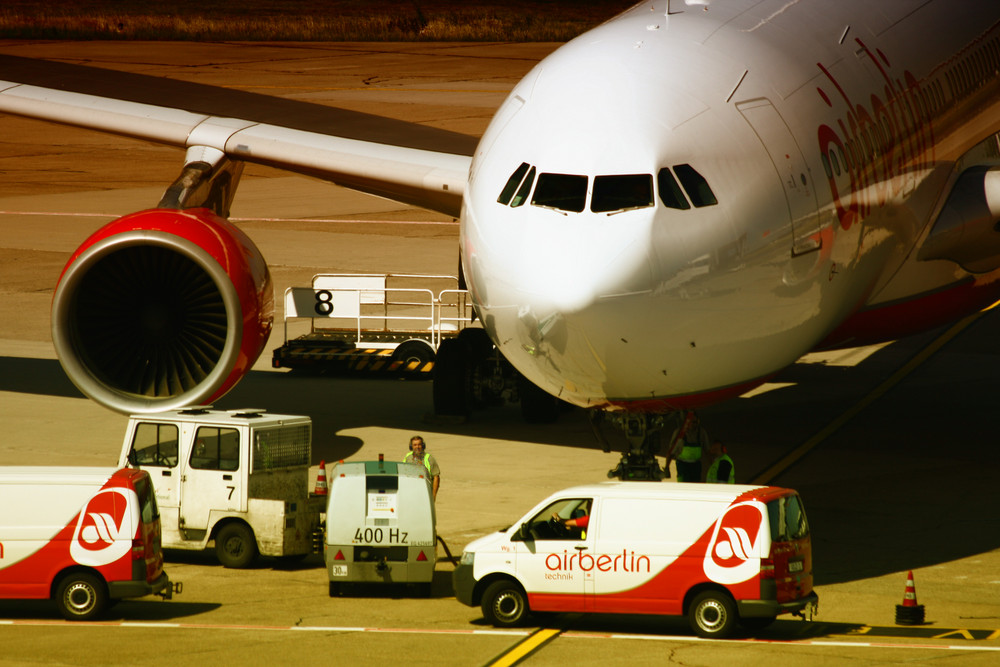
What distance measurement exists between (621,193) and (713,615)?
12.6ft

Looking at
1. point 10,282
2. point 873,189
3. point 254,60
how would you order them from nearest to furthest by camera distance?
point 873,189
point 10,282
point 254,60

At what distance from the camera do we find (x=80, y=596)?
14000mm

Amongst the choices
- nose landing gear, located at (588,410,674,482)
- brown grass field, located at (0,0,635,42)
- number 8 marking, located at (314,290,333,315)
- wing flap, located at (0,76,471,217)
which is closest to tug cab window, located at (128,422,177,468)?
nose landing gear, located at (588,410,674,482)

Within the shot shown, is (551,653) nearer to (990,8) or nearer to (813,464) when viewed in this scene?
(813,464)

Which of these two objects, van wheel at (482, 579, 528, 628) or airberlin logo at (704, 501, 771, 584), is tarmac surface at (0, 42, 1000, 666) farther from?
airberlin logo at (704, 501, 771, 584)

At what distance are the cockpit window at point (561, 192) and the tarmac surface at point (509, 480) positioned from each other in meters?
3.88

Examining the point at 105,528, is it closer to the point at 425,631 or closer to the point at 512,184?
the point at 425,631

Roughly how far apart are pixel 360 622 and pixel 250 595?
4.93 ft

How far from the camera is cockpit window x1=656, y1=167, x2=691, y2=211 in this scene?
13.1m

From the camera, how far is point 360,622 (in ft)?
45.6

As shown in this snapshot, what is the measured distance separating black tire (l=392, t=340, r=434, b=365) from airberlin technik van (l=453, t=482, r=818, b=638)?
12443 millimetres

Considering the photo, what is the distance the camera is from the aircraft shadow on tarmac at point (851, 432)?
661 inches

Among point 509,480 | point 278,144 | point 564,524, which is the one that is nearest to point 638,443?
point 564,524

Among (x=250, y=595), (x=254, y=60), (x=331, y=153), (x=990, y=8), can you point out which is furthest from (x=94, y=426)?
(x=254, y=60)
